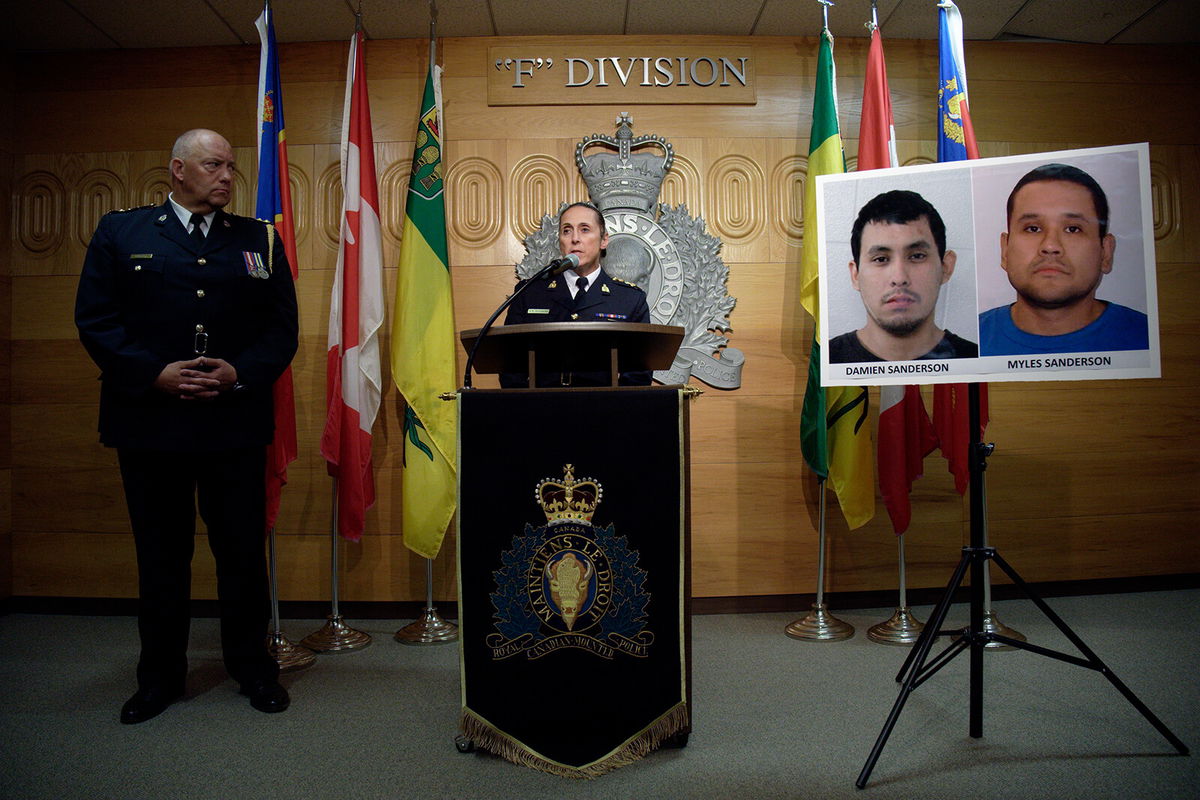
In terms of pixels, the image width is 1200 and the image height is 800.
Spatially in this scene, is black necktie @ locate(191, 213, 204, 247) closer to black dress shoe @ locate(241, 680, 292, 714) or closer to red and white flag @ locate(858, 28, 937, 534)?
black dress shoe @ locate(241, 680, 292, 714)

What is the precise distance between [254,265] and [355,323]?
2.34ft

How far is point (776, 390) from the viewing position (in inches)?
135

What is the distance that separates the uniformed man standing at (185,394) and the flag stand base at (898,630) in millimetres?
2201

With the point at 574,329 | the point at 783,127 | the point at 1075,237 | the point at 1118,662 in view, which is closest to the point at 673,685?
the point at 574,329

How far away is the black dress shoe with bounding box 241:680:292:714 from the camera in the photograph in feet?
7.29

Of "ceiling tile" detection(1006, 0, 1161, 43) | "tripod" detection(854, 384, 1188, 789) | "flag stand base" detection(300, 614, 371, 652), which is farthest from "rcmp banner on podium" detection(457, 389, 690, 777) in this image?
"ceiling tile" detection(1006, 0, 1161, 43)

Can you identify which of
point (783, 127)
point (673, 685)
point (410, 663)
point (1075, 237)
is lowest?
point (410, 663)

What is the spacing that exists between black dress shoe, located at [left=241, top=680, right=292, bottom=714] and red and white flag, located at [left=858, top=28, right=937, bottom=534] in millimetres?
2354

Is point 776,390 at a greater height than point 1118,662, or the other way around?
point 776,390

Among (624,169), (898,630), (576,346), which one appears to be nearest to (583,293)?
(576,346)

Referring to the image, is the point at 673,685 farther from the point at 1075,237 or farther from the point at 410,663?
the point at 1075,237

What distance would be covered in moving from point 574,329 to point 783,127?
7.42 ft

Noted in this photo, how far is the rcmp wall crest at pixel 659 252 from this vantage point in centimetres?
334

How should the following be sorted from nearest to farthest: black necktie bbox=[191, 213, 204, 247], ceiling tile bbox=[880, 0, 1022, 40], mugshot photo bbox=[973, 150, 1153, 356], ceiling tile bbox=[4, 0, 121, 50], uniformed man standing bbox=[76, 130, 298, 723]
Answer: mugshot photo bbox=[973, 150, 1153, 356] < uniformed man standing bbox=[76, 130, 298, 723] < black necktie bbox=[191, 213, 204, 247] < ceiling tile bbox=[4, 0, 121, 50] < ceiling tile bbox=[880, 0, 1022, 40]
